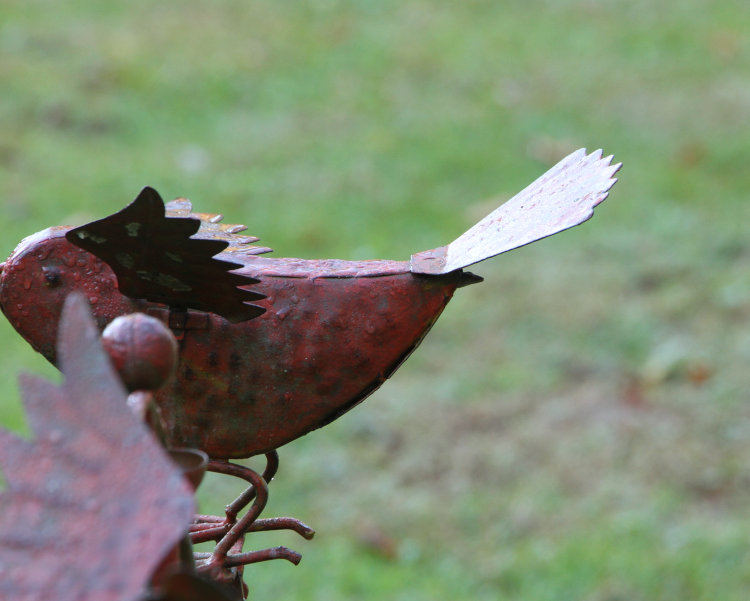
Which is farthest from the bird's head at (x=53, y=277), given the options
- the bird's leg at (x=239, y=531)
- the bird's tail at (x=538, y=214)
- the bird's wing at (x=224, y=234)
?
the bird's tail at (x=538, y=214)

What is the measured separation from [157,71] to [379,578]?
2992 millimetres

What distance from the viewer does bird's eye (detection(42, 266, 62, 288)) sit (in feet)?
3.71

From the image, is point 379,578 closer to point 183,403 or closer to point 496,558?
point 496,558

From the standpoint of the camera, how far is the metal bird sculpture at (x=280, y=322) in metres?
1.12

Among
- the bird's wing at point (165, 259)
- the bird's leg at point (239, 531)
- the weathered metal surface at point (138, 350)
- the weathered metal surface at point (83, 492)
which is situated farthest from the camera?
the bird's leg at point (239, 531)

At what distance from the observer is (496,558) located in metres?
2.46

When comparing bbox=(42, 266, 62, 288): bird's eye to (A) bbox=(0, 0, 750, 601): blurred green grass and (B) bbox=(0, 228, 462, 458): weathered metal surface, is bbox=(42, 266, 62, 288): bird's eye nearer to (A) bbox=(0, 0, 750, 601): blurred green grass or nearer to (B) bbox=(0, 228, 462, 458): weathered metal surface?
(B) bbox=(0, 228, 462, 458): weathered metal surface

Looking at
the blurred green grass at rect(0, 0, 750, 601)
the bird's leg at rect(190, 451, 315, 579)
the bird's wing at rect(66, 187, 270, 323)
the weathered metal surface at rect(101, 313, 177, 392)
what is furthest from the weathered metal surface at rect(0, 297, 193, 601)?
the blurred green grass at rect(0, 0, 750, 601)

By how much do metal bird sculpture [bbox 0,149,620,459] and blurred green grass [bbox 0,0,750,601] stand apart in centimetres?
133

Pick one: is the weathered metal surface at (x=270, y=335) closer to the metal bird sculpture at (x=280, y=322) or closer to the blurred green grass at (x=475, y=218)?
the metal bird sculpture at (x=280, y=322)

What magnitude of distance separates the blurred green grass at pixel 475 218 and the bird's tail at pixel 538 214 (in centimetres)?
140

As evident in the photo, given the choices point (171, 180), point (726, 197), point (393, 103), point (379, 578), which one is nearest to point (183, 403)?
point (379, 578)

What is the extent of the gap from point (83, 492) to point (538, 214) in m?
0.62

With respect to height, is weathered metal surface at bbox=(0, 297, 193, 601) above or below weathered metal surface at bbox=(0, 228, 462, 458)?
below
